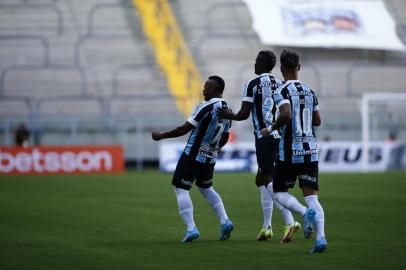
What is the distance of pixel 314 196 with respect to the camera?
402 inches

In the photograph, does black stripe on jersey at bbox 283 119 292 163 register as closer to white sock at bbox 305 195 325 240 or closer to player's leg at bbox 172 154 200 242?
white sock at bbox 305 195 325 240

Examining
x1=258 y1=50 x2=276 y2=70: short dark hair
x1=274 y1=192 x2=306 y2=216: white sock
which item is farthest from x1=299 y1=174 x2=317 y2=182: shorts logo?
x1=258 y1=50 x2=276 y2=70: short dark hair

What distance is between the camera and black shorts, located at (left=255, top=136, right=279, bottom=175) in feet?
38.0

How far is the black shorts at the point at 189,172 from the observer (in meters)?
11.6

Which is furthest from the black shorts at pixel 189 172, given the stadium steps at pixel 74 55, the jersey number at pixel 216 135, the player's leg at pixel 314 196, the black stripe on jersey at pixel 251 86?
the stadium steps at pixel 74 55

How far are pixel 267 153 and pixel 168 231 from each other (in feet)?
6.85

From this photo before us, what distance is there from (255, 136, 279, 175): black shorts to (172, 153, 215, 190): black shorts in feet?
1.96

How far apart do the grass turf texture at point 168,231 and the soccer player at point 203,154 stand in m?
0.31

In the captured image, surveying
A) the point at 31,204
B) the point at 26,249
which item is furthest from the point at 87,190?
the point at 26,249

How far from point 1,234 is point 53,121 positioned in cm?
2285

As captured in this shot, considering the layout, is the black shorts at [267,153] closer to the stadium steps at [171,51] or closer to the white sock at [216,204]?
the white sock at [216,204]

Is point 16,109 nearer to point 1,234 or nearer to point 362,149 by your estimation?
point 362,149

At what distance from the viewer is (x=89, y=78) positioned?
37.0 m

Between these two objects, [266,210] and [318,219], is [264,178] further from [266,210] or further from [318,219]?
[318,219]
